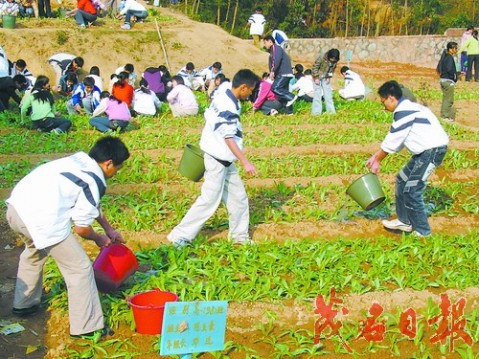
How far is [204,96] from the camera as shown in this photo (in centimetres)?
1605

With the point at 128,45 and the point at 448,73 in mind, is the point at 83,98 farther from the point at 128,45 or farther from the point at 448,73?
the point at 448,73

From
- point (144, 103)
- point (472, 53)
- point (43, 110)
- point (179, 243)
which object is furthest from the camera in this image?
point (472, 53)

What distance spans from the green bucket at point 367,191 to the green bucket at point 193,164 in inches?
62.0

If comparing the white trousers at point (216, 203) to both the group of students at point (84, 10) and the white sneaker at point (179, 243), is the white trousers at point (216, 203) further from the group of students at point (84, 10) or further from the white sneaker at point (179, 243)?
Answer: the group of students at point (84, 10)

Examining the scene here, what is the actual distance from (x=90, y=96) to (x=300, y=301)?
9185mm

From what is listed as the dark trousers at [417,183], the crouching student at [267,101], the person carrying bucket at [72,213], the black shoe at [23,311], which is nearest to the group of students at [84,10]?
the crouching student at [267,101]

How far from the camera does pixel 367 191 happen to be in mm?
6926

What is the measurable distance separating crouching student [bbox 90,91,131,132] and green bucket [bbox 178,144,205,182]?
549 centimetres

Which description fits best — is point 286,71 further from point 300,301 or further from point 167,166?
point 300,301

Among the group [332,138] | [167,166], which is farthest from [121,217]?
[332,138]

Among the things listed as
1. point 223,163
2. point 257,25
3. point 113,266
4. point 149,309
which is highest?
point 257,25

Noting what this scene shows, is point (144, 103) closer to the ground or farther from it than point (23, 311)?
farther from it

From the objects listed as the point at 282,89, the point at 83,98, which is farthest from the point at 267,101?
the point at 83,98

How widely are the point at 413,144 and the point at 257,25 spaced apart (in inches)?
587
